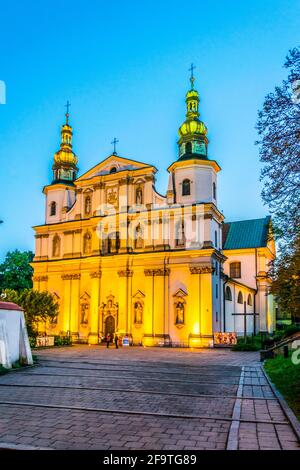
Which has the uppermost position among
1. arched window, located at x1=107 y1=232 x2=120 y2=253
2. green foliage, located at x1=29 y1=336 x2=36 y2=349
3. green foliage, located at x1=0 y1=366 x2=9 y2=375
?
arched window, located at x1=107 y1=232 x2=120 y2=253

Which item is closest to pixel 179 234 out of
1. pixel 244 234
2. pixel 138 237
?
pixel 138 237

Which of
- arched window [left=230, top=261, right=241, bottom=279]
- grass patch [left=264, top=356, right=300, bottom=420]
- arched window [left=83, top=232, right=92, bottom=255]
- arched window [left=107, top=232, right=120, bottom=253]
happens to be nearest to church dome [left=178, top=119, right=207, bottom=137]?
arched window [left=107, top=232, right=120, bottom=253]

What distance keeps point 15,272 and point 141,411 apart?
46680mm

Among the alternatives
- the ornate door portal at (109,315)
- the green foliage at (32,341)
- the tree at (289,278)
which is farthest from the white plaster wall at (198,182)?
the tree at (289,278)

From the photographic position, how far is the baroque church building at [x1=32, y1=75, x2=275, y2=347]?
34531mm

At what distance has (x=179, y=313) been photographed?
34562mm

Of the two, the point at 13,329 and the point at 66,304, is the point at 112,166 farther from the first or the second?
the point at 13,329

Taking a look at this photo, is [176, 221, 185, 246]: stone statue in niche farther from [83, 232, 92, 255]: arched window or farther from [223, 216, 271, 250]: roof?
[223, 216, 271, 250]: roof

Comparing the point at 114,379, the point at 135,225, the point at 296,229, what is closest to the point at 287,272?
the point at 296,229

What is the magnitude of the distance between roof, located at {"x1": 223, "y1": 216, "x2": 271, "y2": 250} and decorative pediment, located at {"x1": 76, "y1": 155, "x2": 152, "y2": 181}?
15.8 metres

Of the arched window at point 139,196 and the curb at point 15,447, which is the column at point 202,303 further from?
the curb at point 15,447

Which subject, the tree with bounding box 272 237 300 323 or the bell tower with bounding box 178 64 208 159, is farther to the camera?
the bell tower with bounding box 178 64 208 159

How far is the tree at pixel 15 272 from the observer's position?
52.9 metres

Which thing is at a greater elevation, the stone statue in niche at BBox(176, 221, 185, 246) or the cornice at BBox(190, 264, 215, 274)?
the stone statue in niche at BBox(176, 221, 185, 246)
